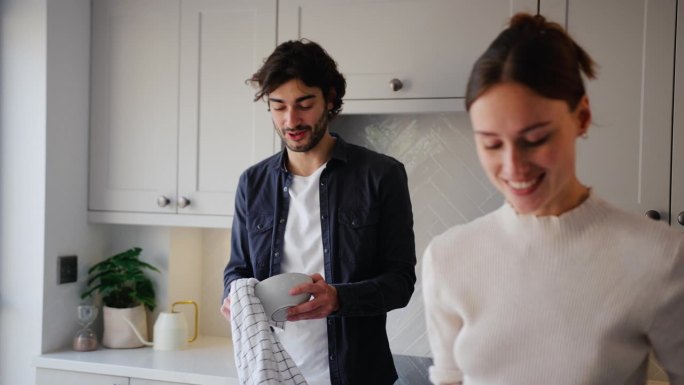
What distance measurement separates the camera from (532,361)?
90 cm

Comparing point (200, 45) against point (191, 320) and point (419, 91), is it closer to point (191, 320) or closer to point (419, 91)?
point (419, 91)

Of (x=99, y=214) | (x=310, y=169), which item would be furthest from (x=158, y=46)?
(x=310, y=169)

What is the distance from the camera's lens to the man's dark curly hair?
1883 mm

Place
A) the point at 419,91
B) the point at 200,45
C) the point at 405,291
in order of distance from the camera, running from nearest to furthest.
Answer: the point at 405,291 < the point at 419,91 < the point at 200,45

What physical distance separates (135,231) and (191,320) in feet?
1.41

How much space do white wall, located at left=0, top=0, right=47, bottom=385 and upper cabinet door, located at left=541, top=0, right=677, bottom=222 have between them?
181cm

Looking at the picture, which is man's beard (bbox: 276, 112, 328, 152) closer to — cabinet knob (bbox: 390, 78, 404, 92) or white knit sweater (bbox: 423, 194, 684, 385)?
cabinet knob (bbox: 390, 78, 404, 92)

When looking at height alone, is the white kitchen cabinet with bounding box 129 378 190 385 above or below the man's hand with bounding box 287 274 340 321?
below

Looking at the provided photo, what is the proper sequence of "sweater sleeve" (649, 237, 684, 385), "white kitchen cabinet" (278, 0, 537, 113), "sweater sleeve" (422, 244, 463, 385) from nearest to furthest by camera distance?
"sweater sleeve" (649, 237, 684, 385)
"sweater sleeve" (422, 244, 463, 385)
"white kitchen cabinet" (278, 0, 537, 113)

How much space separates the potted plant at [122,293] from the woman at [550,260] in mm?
2265

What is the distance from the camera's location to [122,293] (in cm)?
306

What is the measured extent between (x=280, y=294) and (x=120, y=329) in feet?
4.87

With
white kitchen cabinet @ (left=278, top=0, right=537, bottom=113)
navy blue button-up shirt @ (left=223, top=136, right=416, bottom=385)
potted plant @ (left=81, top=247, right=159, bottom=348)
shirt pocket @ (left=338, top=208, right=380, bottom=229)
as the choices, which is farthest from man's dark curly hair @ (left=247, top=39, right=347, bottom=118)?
potted plant @ (left=81, top=247, right=159, bottom=348)

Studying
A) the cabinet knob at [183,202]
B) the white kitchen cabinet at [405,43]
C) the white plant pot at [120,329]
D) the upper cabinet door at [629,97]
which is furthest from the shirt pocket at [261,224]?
the white plant pot at [120,329]
